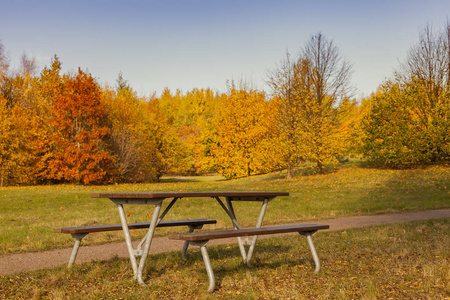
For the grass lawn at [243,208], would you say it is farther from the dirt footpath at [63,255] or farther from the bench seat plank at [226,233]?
the bench seat plank at [226,233]

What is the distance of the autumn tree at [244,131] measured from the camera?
2794cm

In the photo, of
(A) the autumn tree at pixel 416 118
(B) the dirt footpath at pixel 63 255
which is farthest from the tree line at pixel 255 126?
(B) the dirt footpath at pixel 63 255

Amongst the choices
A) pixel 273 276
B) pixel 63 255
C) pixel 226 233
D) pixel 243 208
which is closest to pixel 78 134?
pixel 243 208

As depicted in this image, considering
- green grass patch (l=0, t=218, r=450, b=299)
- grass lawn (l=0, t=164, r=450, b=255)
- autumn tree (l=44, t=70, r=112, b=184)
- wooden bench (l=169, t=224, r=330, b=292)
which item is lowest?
grass lawn (l=0, t=164, r=450, b=255)

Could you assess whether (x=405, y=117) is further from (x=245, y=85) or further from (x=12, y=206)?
(x=12, y=206)

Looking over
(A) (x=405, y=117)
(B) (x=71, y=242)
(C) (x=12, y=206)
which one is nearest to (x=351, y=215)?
(B) (x=71, y=242)

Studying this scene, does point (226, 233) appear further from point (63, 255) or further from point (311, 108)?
point (311, 108)

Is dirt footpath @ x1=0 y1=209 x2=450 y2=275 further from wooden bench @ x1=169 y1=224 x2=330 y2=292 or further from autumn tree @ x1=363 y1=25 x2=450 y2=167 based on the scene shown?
autumn tree @ x1=363 y1=25 x2=450 y2=167

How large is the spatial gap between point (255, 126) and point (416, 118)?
10111mm

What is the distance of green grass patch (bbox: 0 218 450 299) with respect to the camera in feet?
13.4

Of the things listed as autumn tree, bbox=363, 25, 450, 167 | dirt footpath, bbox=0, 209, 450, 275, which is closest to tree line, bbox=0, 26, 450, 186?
autumn tree, bbox=363, 25, 450, 167

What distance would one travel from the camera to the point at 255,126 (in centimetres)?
2805

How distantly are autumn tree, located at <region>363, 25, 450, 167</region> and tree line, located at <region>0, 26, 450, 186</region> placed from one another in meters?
0.05

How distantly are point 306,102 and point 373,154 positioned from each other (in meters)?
4.78
